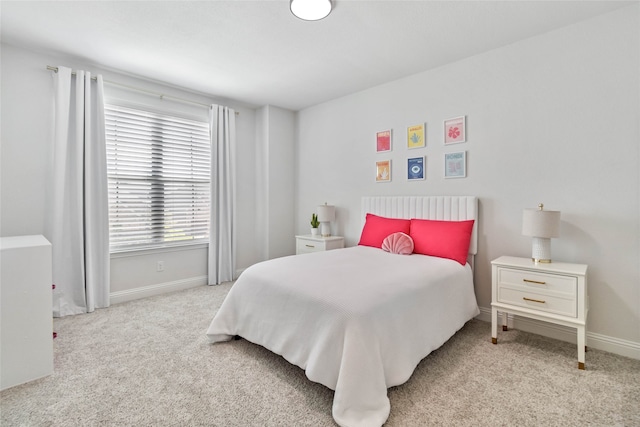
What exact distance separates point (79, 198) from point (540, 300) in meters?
4.07

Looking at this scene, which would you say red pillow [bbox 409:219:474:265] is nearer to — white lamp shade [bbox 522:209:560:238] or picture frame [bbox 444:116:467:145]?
white lamp shade [bbox 522:209:560:238]

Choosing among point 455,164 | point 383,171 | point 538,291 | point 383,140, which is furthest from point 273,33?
point 538,291

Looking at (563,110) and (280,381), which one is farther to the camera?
(563,110)

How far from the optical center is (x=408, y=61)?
3020 mm

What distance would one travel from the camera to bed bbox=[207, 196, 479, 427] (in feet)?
4.93

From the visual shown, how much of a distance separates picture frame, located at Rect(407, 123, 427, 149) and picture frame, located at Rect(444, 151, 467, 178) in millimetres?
306

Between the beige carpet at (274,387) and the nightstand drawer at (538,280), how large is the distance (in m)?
0.49

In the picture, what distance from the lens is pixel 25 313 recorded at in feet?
6.18

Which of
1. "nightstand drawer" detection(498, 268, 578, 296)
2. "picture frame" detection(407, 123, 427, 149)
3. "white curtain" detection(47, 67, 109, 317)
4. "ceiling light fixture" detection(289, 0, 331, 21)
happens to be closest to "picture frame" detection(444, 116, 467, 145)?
"picture frame" detection(407, 123, 427, 149)

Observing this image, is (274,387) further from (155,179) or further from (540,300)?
(155,179)

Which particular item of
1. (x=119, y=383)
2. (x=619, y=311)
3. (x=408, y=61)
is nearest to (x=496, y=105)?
(x=408, y=61)

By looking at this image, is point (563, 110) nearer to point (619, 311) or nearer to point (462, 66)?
point (462, 66)

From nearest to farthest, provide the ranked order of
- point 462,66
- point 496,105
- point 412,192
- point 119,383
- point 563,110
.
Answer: point 119,383
point 563,110
point 496,105
point 462,66
point 412,192

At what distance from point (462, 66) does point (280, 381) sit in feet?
10.3
